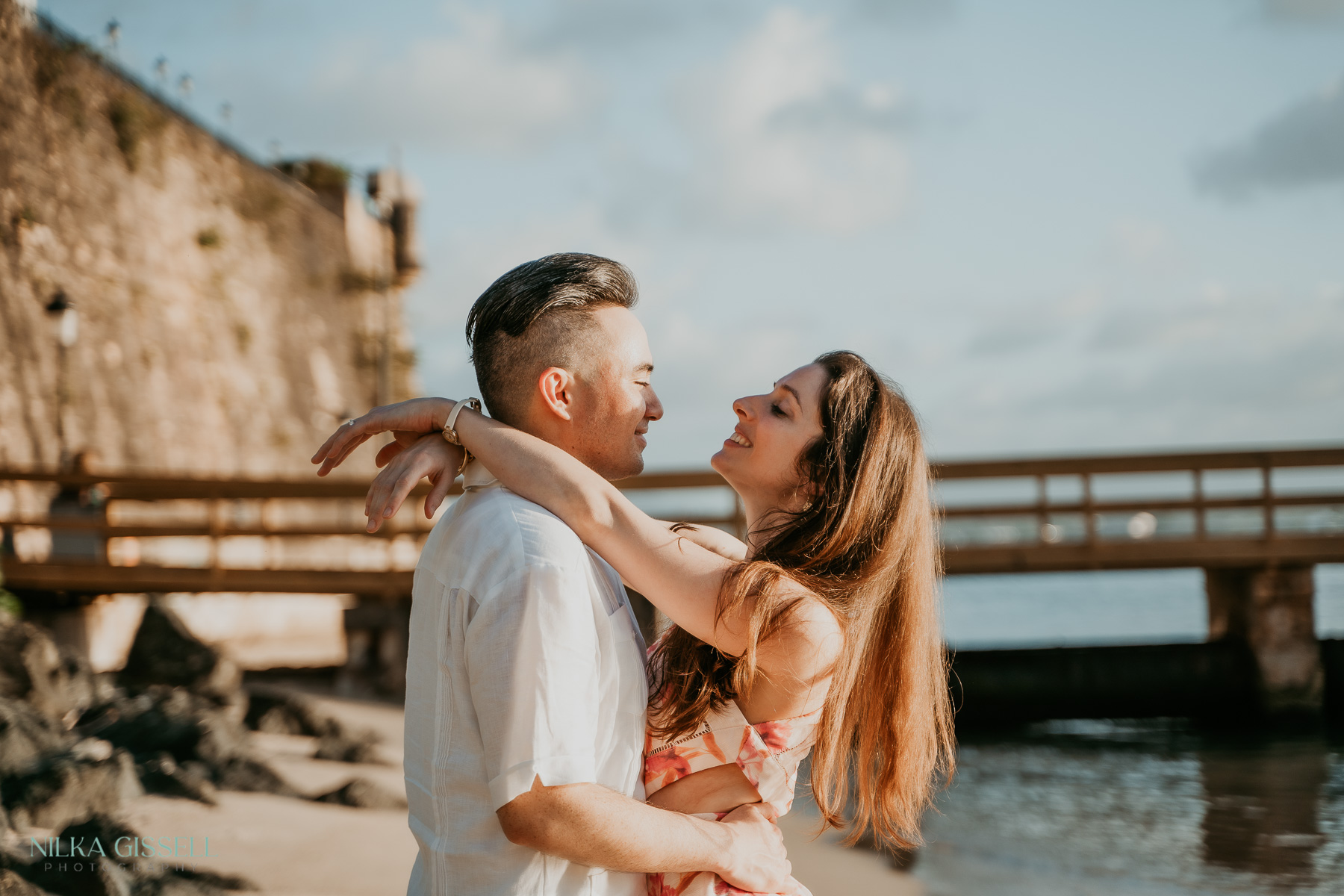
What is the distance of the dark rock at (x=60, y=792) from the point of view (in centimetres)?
476

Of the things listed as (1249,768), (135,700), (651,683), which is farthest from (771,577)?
(1249,768)

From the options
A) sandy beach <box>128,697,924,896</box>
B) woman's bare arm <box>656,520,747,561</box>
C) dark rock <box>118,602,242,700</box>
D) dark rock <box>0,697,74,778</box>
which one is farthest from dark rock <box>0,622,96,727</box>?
woman's bare arm <box>656,520,747,561</box>

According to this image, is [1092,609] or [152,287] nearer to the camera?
[152,287]

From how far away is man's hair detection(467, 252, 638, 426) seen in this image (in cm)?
187

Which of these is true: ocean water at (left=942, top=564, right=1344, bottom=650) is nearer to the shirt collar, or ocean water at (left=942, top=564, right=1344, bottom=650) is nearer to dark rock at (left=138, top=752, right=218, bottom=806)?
dark rock at (left=138, top=752, right=218, bottom=806)

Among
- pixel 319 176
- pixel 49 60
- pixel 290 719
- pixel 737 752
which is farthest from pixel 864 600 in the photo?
pixel 319 176

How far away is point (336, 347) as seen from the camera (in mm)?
22453

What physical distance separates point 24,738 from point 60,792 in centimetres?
79

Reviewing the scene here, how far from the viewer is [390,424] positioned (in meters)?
1.95

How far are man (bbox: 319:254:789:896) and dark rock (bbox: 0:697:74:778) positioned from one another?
14.4ft

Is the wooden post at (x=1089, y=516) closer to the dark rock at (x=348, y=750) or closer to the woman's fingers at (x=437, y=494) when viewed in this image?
the dark rock at (x=348, y=750)

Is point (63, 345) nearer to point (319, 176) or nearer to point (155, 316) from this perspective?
point (155, 316)

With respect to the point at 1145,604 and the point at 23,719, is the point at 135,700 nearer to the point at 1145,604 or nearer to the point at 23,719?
the point at 23,719

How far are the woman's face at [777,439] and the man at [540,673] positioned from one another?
42 cm
